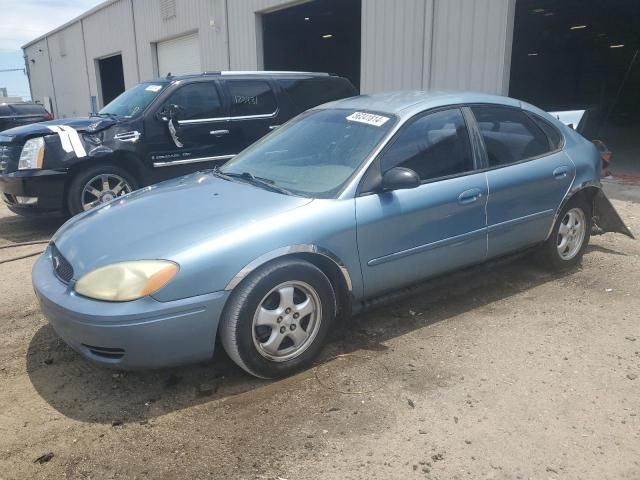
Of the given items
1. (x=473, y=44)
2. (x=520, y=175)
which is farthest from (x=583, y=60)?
(x=520, y=175)

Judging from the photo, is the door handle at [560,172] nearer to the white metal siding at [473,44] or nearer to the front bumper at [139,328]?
the front bumper at [139,328]

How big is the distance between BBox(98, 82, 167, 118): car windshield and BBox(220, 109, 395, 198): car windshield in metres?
3.12

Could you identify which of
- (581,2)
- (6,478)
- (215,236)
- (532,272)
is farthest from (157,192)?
(581,2)

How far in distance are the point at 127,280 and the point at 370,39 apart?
357 inches

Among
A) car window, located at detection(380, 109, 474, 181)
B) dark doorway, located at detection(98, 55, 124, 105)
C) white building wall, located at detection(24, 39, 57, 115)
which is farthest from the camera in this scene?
white building wall, located at detection(24, 39, 57, 115)

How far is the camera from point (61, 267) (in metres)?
3.12

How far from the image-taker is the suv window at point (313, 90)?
7699 mm

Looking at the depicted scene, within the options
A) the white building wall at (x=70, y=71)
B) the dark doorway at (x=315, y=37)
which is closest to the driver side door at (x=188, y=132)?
the dark doorway at (x=315, y=37)

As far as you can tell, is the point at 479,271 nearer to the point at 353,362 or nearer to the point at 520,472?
the point at 353,362

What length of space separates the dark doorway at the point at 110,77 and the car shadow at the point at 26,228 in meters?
19.1

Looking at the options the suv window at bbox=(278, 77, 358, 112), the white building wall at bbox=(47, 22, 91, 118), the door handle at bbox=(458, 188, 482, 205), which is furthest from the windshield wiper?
the white building wall at bbox=(47, 22, 91, 118)

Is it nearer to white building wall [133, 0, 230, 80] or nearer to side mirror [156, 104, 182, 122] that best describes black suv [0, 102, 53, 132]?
white building wall [133, 0, 230, 80]

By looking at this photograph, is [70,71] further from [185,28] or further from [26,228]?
[26,228]

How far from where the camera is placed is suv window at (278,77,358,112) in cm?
770
